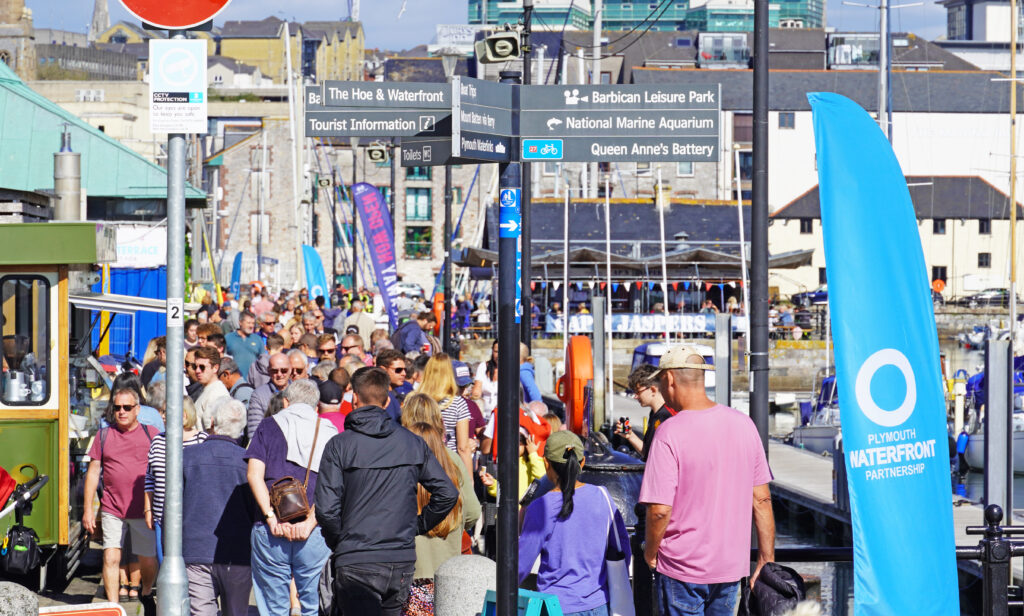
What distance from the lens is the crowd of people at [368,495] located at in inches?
228

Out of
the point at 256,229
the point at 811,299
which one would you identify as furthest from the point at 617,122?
the point at 256,229

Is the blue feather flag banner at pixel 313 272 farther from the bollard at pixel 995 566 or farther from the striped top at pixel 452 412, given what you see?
the bollard at pixel 995 566

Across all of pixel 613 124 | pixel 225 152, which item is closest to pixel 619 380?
pixel 613 124

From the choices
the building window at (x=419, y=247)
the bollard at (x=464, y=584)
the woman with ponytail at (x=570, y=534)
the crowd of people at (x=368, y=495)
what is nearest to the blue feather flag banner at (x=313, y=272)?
the crowd of people at (x=368, y=495)

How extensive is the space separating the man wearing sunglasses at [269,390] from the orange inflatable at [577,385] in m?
6.54

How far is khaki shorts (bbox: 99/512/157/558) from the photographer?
28.0 feet

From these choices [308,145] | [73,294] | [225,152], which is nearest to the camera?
[73,294]

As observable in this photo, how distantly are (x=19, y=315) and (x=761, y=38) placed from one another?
242 inches

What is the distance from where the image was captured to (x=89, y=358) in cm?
1273

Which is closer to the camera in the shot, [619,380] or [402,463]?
[402,463]

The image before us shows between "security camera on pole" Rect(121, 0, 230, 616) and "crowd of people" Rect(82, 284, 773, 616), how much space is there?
57 cm

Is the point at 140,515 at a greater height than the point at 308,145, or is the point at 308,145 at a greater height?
the point at 308,145

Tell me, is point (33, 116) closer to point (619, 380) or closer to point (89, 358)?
point (89, 358)

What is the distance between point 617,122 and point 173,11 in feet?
6.96
